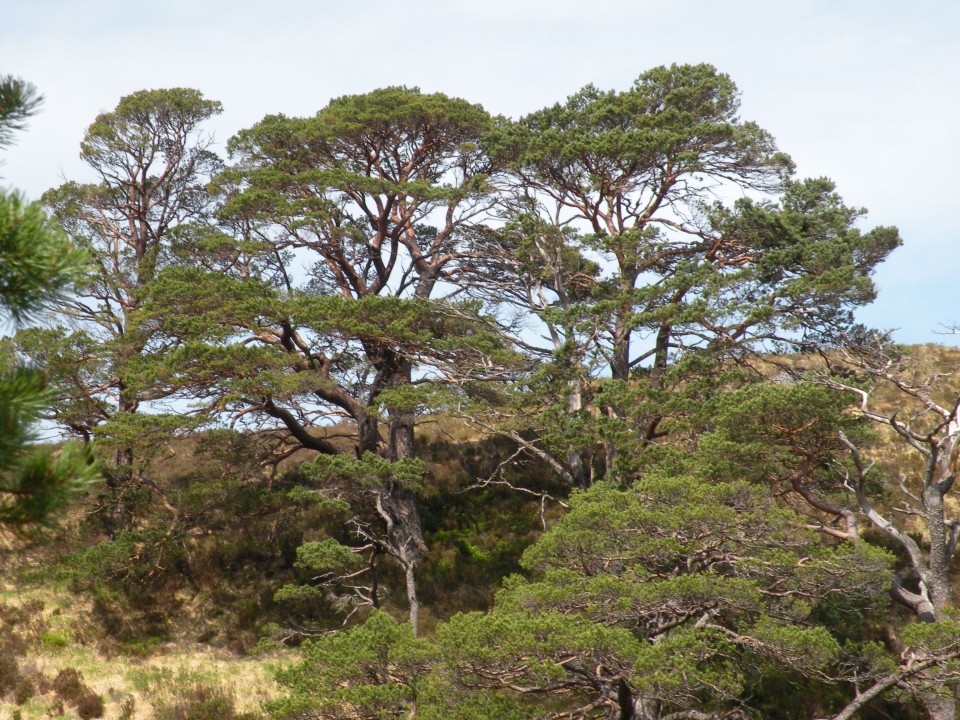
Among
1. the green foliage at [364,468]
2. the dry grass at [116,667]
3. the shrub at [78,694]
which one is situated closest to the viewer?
the shrub at [78,694]

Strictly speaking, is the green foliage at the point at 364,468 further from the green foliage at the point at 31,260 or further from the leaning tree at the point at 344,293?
the green foliage at the point at 31,260

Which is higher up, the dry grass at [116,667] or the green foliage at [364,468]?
the green foliage at [364,468]

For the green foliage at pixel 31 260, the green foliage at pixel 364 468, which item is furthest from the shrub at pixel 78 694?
the green foliage at pixel 31 260

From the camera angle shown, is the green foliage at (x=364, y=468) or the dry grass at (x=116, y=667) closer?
the dry grass at (x=116, y=667)

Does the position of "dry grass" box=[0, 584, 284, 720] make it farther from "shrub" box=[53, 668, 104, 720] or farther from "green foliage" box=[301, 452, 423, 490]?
"green foliage" box=[301, 452, 423, 490]

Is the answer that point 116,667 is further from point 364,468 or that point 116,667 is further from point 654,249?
point 654,249

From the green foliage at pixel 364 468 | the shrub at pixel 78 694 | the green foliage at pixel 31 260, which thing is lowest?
the shrub at pixel 78 694

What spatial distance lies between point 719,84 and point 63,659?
59.7 ft

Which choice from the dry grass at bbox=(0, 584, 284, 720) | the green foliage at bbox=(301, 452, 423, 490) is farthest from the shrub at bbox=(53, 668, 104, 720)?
the green foliage at bbox=(301, 452, 423, 490)

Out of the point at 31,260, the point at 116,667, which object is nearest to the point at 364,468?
the point at 116,667

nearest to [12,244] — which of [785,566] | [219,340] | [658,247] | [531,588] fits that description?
[531,588]

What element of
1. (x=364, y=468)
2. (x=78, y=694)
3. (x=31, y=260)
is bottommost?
(x=78, y=694)

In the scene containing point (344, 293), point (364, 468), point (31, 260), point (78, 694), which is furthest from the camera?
point (344, 293)

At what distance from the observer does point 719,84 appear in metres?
20.8
